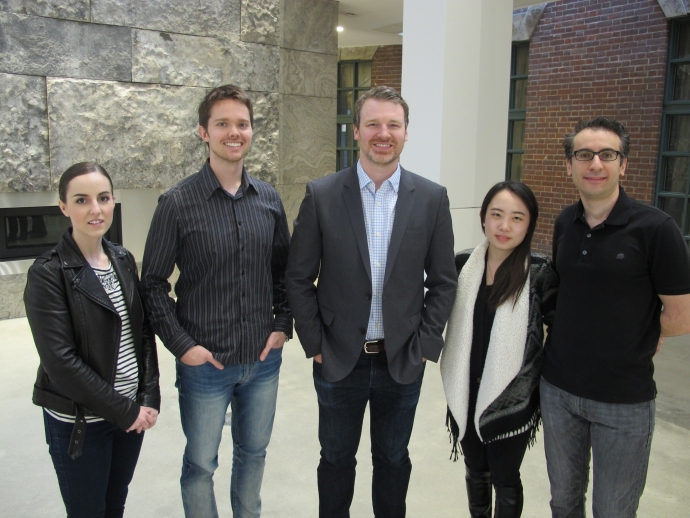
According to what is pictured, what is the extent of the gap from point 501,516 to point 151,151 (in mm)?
4466

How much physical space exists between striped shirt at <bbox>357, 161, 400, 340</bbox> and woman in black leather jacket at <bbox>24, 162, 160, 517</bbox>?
748mm

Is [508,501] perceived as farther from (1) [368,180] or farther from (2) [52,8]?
(2) [52,8]

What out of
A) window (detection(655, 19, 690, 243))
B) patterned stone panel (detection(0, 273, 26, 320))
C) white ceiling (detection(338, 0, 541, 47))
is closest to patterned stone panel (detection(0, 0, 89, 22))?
patterned stone panel (detection(0, 273, 26, 320))

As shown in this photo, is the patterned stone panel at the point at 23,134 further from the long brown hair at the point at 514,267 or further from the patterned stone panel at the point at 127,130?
the long brown hair at the point at 514,267

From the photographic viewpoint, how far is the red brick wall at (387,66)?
10.9 metres

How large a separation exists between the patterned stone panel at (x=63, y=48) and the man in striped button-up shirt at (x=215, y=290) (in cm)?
360

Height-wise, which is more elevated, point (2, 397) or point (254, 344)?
point (254, 344)

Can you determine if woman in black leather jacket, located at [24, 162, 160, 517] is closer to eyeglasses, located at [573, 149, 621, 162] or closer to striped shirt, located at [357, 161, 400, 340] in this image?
striped shirt, located at [357, 161, 400, 340]

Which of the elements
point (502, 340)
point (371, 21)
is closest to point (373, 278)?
point (502, 340)

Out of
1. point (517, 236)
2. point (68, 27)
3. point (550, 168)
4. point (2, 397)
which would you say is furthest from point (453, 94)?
point (550, 168)

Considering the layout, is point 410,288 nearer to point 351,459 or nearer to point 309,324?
point 309,324

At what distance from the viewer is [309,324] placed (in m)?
2.03

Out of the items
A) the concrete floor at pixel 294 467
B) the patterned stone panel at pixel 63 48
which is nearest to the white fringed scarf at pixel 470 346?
the concrete floor at pixel 294 467

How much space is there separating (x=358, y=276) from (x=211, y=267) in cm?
48
